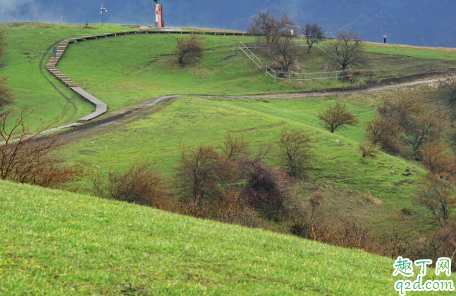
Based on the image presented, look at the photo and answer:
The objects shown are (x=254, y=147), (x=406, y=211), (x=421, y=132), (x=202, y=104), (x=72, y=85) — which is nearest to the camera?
(x=406, y=211)

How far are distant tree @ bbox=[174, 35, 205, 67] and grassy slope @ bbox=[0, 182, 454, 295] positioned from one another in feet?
203

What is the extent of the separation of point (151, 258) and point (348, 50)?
7361 centimetres

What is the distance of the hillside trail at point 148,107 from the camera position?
40.7 m

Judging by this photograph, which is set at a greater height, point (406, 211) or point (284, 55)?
point (284, 55)

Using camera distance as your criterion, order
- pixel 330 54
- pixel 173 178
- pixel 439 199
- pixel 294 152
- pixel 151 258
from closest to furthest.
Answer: pixel 151 258
pixel 439 199
pixel 173 178
pixel 294 152
pixel 330 54

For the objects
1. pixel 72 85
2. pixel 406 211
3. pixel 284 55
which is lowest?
pixel 406 211

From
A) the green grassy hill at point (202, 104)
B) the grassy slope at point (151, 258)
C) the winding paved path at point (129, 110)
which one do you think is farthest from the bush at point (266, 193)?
the winding paved path at point (129, 110)

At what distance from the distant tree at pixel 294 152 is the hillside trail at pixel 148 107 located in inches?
608

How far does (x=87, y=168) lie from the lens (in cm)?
3191

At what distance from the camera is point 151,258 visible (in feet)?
37.9

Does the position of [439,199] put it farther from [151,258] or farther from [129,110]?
[129,110]

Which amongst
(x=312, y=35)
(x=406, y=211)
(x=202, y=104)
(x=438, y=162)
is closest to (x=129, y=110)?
(x=202, y=104)

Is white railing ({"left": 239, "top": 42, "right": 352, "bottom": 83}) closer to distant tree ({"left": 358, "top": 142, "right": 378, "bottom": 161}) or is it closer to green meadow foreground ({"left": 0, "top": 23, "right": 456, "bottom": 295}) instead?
green meadow foreground ({"left": 0, "top": 23, "right": 456, "bottom": 295})

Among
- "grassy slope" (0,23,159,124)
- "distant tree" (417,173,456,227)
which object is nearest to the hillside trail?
"grassy slope" (0,23,159,124)
